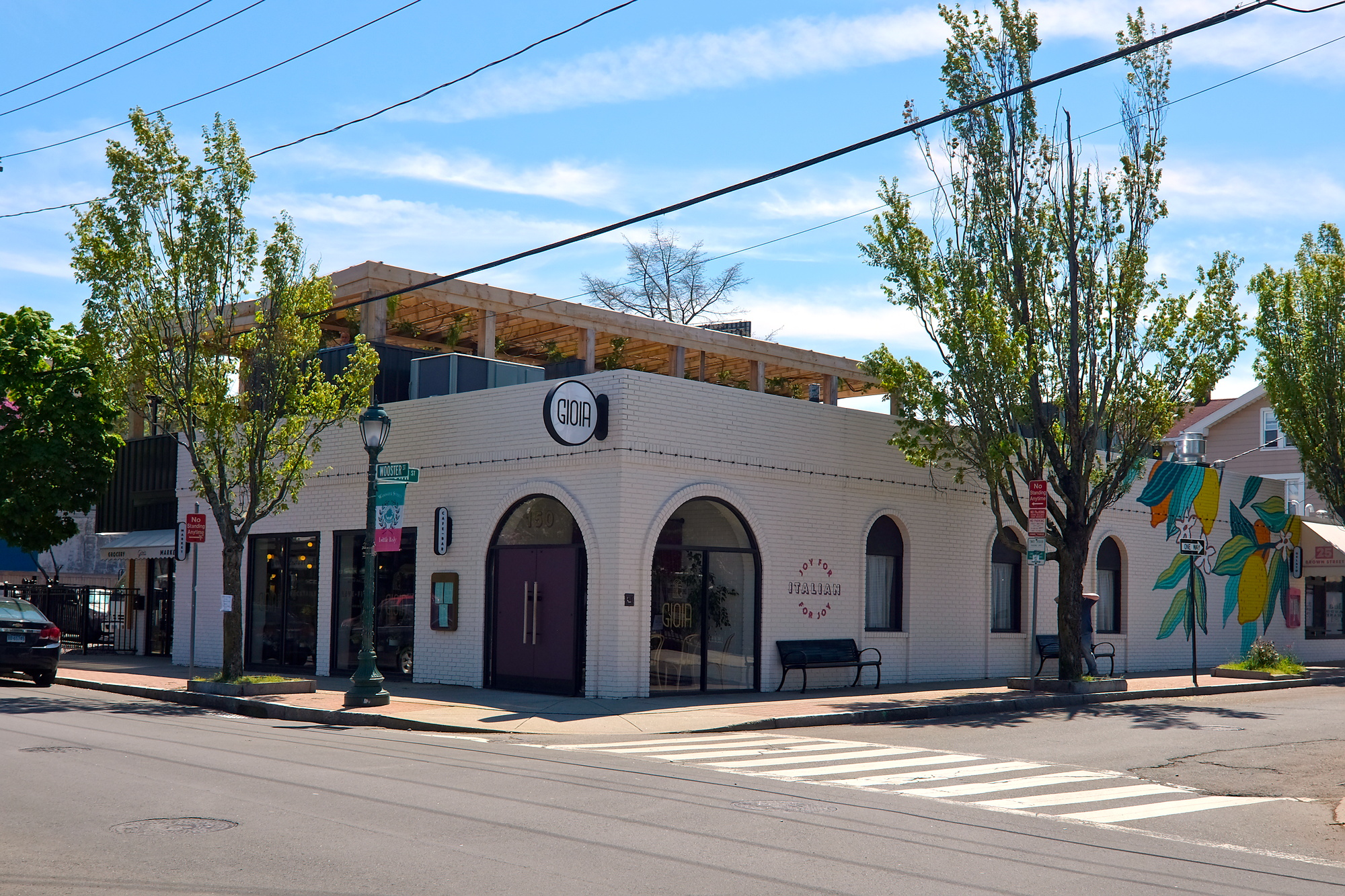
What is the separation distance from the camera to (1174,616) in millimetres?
27922

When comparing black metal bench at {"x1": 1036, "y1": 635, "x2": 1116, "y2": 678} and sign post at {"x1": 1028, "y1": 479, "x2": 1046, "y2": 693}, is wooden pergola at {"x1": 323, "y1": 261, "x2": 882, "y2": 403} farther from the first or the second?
black metal bench at {"x1": 1036, "y1": 635, "x2": 1116, "y2": 678}

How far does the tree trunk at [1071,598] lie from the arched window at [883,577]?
281 centimetres

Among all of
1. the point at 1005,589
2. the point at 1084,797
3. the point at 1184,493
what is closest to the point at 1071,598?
the point at 1005,589

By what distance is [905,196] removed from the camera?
2055cm

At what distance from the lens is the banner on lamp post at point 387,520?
1784 cm

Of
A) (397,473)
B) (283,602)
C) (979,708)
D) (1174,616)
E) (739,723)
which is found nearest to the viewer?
(739,723)

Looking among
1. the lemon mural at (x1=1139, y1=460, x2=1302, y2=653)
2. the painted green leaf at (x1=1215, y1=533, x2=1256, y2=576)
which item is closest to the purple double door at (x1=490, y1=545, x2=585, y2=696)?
the lemon mural at (x1=1139, y1=460, x2=1302, y2=653)

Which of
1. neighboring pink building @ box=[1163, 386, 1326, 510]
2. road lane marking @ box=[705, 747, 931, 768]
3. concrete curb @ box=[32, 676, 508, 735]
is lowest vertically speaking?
concrete curb @ box=[32, 676, 508, 735]

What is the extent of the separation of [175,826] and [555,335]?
963 inches

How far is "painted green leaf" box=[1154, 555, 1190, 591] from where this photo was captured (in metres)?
27.5

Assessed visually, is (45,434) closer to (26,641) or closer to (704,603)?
(26,641)

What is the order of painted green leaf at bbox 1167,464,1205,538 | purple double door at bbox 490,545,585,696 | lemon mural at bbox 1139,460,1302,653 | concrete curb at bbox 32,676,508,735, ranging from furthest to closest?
painted green leaf at bbox 1167,464,1205,538 < lemon mural at bbox 1139,460,1302,653 < purple double door at bbox 490,545,585,696 < concrete curb at bbox 32,676,508,735

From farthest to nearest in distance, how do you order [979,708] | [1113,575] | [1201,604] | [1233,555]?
[1233,555], [1201,604], [1113,575], [979,708]

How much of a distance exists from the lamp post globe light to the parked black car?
6.15 metres
